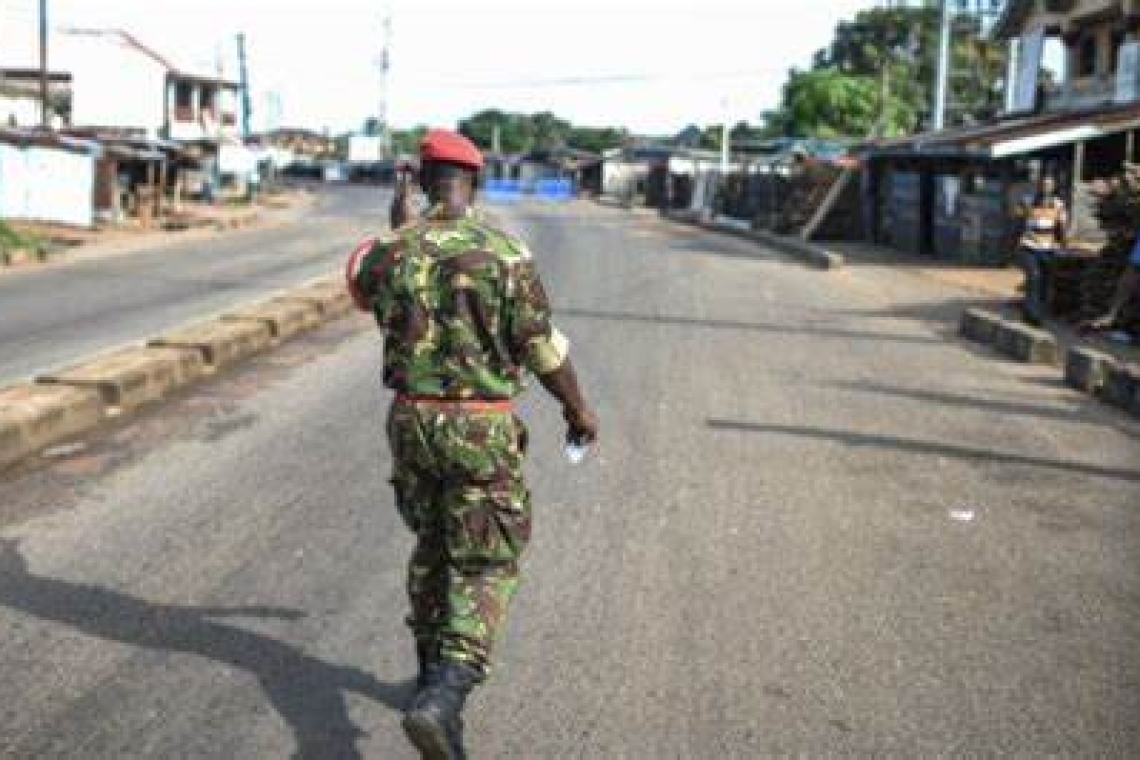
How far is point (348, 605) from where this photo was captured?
604cm

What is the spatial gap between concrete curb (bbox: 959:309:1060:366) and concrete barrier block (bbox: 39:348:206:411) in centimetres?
773

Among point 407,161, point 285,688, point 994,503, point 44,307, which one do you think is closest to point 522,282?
point 407,161

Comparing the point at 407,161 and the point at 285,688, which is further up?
the point at 407,161

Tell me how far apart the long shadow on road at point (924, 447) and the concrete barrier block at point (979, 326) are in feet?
21.4

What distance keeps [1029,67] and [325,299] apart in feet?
79.8

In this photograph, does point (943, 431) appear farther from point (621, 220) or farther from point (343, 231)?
point (621, 220)

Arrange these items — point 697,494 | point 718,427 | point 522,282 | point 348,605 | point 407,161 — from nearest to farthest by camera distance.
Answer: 1. point 522,282
2. point 407,161
3. point 348,605
4. point 697,494
5. point 718,427

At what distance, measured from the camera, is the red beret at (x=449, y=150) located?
4395 millimetres

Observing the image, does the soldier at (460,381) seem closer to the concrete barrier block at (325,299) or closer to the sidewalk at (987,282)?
the sidewalk at (987,282)

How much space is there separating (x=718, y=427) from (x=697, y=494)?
230 cm

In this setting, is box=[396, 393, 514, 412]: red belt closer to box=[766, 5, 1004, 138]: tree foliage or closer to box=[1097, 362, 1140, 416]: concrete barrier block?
box=[1097, 362, 1140, 416]: concrete barrier block

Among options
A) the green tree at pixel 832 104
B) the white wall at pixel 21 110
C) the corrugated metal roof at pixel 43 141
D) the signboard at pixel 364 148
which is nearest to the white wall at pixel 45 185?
the corrugated metal roof at pixel 43 141

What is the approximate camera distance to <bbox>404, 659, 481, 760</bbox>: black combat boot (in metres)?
4.01

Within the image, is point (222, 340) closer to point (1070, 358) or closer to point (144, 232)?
point (1070, 358)
